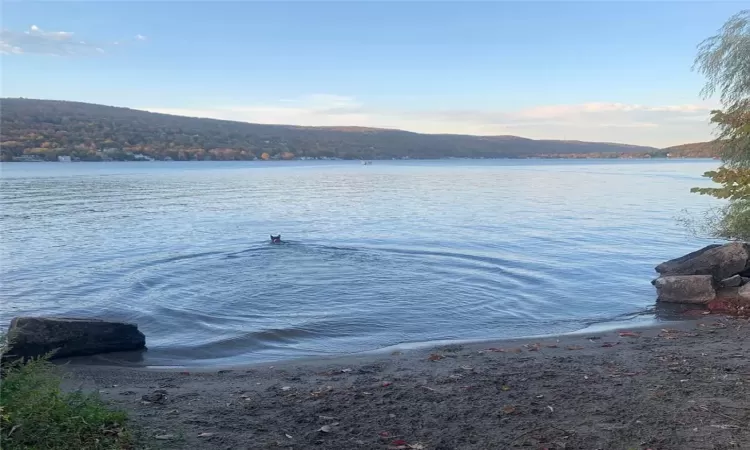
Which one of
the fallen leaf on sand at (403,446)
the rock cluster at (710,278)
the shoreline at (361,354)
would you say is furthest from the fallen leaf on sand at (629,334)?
the fallen leaf on sand at (403,446)

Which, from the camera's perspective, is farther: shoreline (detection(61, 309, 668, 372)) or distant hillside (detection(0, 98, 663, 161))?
distant hillside (detection(0, 98, 663, 161))

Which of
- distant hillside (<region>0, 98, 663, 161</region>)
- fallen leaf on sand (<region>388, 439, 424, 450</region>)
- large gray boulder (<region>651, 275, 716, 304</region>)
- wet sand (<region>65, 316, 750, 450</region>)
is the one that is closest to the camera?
fallen leaf on sand (<region>388, 439, 424, 450</region>)

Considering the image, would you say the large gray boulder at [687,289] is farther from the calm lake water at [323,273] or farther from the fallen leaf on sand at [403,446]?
the fallen leaf on sand at [403,446]

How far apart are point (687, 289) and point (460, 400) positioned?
11.0m

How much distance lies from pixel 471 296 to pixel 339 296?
3535 millimetres

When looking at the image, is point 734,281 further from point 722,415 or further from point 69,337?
point 69,337

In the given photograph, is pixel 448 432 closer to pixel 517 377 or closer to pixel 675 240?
pixel 517 377

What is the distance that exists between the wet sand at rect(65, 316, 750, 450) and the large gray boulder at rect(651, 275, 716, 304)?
4.79m

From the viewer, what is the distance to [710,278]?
1644cm

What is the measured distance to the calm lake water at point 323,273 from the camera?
1429 cm

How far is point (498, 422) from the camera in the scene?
720 centimetres

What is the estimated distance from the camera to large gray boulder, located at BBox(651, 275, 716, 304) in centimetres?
1638

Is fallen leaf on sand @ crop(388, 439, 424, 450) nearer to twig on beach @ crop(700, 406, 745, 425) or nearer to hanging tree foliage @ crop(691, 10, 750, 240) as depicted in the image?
twig on beach @ crop(700, 406, 745, 425)

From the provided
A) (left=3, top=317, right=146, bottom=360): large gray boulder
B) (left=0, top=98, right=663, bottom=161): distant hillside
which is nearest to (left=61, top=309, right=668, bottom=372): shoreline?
(left=3, top=317, right=146, bottom=360): large gray boulder
